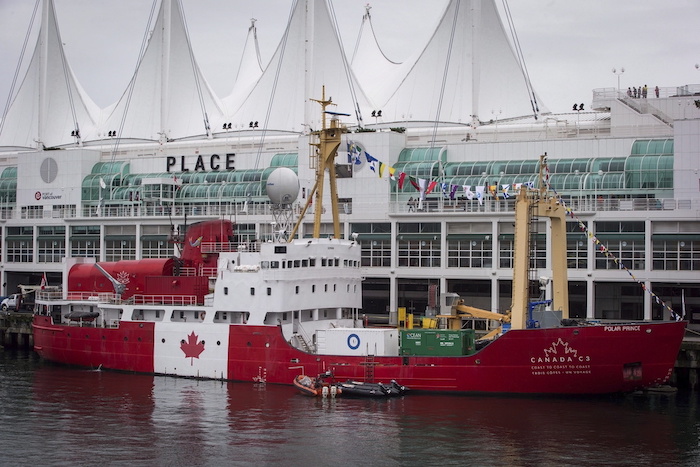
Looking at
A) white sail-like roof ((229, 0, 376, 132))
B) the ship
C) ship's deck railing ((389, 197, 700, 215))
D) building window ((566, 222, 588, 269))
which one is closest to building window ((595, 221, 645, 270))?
building window ((566, 222, 588, 269))

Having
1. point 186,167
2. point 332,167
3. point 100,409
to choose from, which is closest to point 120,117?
point 186,167

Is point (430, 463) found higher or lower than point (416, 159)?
lower

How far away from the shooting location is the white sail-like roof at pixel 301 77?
253 feet

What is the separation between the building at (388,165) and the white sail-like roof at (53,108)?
0.17 m

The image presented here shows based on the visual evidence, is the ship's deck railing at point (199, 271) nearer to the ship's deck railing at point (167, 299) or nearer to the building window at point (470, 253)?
the ship's deck railing at point (167, 299)

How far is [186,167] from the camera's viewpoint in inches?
2800

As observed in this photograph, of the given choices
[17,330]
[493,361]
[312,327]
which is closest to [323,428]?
[493,361]

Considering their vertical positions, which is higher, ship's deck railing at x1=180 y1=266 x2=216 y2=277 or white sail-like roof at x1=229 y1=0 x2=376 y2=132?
white sail-like roof at x1=229 y1=0 x2=376 y2=132

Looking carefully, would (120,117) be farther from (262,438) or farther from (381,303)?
(262,438)

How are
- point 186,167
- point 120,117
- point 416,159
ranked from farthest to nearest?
1. point 120,117
2. point 186,167
3. point 416,159

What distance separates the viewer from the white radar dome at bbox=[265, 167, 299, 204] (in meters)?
48.0

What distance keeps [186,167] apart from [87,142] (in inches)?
838

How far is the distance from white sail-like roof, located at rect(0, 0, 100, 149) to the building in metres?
0.17

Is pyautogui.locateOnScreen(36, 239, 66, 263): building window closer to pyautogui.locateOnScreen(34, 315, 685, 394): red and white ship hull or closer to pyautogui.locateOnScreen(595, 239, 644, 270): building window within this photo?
pyautogui.locateOnScreen(34, 315, 685, 394): red and white ship hull
